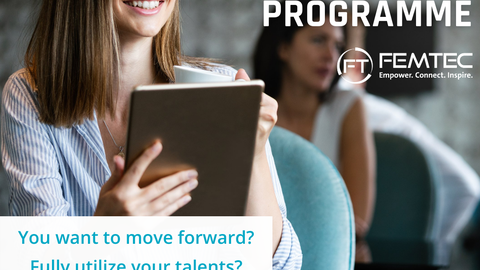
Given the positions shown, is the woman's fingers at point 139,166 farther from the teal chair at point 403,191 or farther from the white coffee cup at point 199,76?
the teal chair at point 403,191

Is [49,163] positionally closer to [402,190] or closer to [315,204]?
[315,204]

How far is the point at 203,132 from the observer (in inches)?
19.8

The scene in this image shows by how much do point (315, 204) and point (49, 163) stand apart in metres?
0.44

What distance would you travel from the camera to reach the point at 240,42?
2.85 m

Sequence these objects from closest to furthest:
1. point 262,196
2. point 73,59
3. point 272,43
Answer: point 262,196 → point 73,59 → point 272,43

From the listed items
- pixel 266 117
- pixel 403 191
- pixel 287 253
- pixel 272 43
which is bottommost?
pixel 403 191

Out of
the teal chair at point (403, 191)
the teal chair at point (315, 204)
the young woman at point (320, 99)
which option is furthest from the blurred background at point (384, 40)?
the teal chair at point (315, 204)

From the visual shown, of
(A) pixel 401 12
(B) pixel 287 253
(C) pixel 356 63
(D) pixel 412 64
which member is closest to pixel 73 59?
(B) pixel 287 253

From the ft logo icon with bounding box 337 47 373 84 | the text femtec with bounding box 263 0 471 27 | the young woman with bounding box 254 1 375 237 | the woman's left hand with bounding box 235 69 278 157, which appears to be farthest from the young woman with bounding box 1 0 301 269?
the ft logo icon with bounding box 337 47 373 84

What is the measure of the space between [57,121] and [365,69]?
2413 millimetres

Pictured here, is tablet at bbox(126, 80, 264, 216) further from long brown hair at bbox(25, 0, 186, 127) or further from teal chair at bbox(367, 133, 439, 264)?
teal chair at bbox(367, 133, 439, 264)

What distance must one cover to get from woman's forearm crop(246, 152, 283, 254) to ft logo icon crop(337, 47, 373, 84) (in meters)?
2.06

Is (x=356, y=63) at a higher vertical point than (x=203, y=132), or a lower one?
higher

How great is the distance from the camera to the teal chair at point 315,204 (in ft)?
2.52
